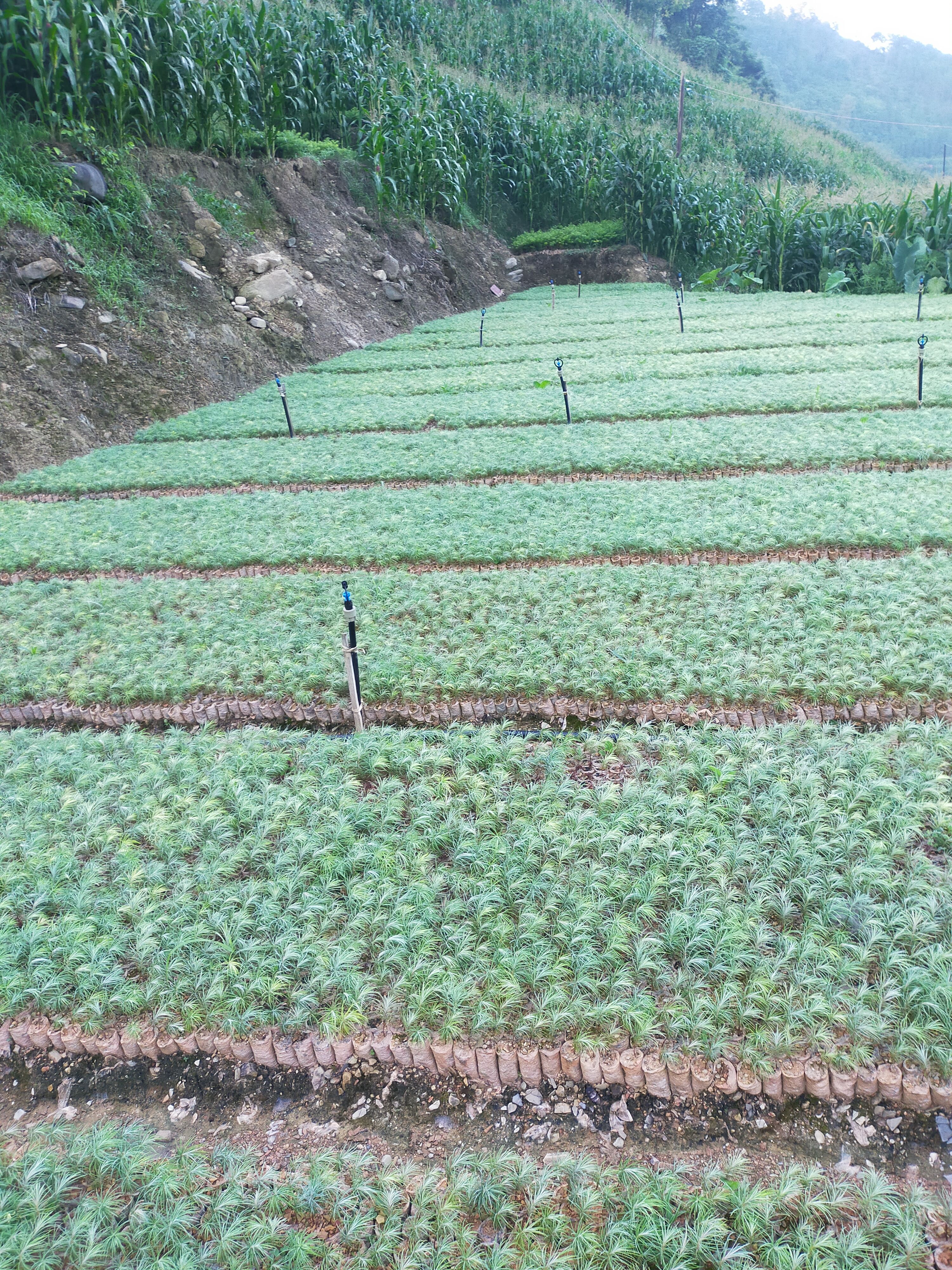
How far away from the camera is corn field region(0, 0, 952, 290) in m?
14.6

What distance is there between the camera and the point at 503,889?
3898 millimetres

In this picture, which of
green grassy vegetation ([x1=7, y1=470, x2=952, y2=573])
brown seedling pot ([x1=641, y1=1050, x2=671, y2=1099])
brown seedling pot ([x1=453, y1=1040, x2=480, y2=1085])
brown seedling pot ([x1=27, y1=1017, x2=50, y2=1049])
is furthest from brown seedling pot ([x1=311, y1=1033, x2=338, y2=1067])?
green grassy vegetation ([x1=7, y1=470, x2=952, y2=573])

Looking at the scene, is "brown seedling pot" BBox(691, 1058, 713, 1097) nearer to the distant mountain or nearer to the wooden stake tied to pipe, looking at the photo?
the wooden stake tied to pipe

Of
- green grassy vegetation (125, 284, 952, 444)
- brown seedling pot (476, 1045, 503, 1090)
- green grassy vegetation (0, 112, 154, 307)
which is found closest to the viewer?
brown seedling pot (476, 1045, 503, 1090)

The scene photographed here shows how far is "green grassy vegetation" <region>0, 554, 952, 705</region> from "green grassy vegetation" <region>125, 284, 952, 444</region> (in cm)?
638

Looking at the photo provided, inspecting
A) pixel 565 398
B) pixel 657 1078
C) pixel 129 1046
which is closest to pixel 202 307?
pixel 565 398

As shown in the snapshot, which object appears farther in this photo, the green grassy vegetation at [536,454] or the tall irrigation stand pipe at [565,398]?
the tall irrigation stand pipe at [565,398]

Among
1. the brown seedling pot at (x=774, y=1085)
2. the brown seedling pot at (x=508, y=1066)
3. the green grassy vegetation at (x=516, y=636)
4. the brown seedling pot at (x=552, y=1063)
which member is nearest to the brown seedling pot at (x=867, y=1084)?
the brown seedling pot at (x=774, y=1085)

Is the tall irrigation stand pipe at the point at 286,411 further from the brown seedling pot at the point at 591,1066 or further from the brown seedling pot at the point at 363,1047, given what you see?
the brown seedling pot at the point at 591,1066

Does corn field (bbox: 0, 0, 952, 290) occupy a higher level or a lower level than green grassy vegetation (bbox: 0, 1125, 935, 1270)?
higher

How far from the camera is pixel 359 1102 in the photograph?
3.18 meters

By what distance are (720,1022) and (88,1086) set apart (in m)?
2.75

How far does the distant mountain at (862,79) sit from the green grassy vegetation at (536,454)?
2927 inches

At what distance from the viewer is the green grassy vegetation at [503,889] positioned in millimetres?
3314
